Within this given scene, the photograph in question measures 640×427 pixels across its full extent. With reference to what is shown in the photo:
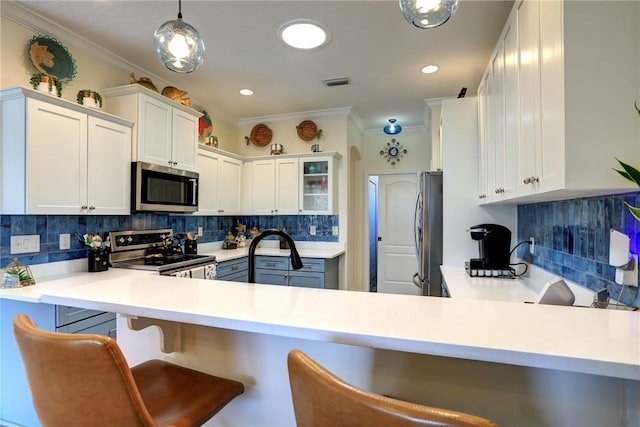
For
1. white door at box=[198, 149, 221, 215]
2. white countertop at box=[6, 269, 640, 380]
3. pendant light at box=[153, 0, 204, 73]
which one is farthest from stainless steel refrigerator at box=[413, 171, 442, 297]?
white door at box=[198, 149, 221, 215]

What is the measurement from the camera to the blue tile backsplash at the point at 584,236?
128 cm

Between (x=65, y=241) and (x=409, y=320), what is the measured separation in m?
2.67

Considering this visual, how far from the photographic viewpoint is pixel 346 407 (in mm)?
542

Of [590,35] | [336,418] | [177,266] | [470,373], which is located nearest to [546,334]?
[470,373]

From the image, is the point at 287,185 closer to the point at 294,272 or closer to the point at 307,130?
the point at 307,130

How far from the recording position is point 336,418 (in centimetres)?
56

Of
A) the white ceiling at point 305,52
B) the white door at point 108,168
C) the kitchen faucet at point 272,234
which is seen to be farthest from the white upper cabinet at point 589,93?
the white door at point 108,168

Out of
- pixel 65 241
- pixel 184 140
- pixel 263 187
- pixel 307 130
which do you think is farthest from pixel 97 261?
pixel 307 130

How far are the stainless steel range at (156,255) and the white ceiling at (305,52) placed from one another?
1.59 m

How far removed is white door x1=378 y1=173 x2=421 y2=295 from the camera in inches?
203

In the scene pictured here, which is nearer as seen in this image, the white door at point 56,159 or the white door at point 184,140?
the white door at point 56,159

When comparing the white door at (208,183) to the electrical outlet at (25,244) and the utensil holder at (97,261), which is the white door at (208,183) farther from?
the electrical outlet at (25,244)

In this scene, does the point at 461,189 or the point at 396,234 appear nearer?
the point at 461,189

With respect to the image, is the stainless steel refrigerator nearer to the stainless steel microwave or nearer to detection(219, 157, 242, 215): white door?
the stainless steel microwave
